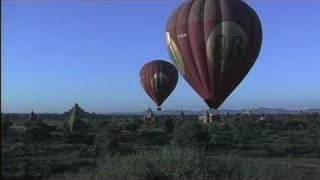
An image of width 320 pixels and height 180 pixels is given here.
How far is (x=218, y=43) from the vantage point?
31.6 metres

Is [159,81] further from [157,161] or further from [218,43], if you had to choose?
[157,161]

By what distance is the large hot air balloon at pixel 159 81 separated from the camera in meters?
64.9

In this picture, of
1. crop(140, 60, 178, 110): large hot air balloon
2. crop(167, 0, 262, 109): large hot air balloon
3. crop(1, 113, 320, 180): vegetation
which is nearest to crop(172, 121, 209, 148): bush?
crop(1, 113, 320, 180): vegetation

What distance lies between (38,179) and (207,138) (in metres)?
26.7

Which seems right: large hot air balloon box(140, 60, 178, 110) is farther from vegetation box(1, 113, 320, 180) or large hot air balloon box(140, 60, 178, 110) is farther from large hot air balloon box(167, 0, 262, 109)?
large hot air balloon box(167, 0, 262, 109)

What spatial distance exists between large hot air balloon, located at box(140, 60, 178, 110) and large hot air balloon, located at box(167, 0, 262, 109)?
108 feet

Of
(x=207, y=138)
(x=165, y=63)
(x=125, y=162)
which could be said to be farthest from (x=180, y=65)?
(x=165, y=63)

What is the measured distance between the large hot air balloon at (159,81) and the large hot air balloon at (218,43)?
3289 centimetres

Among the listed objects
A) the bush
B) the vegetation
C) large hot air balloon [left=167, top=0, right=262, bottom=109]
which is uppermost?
large hot air balloon [left=167, top=0, right=262, bottom=109]

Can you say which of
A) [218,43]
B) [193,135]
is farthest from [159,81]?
[218,43]

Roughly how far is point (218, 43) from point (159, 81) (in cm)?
3355

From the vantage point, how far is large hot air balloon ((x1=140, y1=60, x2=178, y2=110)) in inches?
2554

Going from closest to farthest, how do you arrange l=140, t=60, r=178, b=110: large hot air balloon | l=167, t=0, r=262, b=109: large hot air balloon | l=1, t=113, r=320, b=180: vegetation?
l=1, t=113, r=320, b=180: vegetation, l=167, t=0, r=262, b=109: large hot air balloon, l=140, t=60, r=178, b=110: large hot air balloon

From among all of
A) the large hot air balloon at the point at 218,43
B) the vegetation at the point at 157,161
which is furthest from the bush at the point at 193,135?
the large hot air balloon at the point at 218,43
